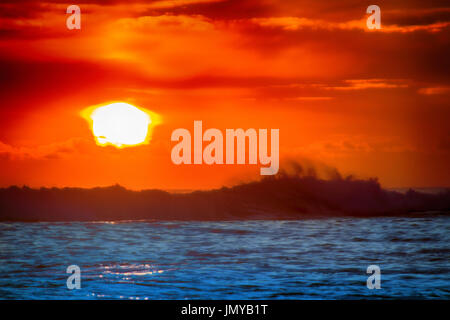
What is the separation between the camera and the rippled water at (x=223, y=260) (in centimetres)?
856

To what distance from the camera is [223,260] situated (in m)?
12.0

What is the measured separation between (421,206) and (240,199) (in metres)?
9.63

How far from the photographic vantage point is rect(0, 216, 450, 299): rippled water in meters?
8.56

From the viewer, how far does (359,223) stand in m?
21.0

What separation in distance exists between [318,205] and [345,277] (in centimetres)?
1718

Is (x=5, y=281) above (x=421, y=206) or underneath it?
underneath

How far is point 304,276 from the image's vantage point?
9.88 m

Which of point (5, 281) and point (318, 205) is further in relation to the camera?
point (318, 205)
